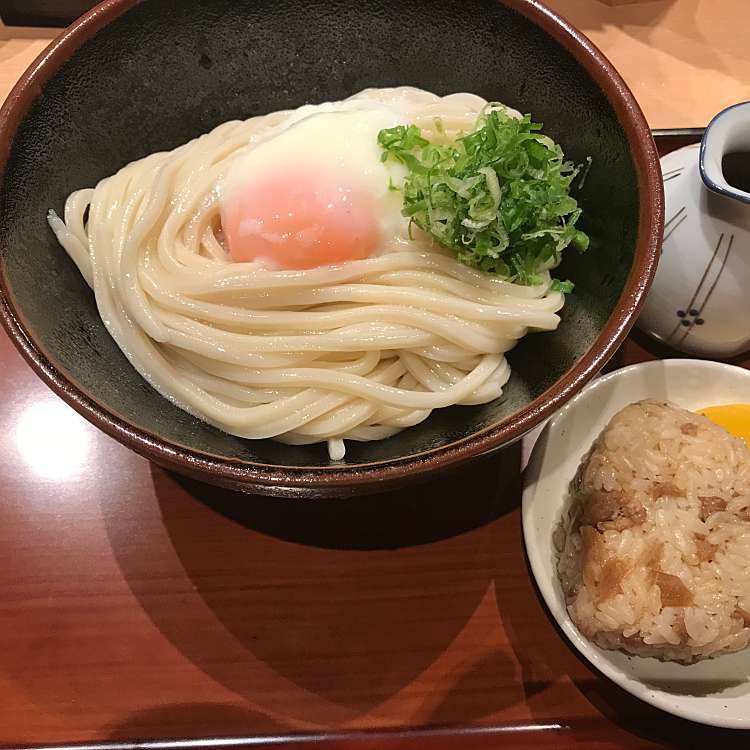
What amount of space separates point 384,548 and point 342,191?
816 mm

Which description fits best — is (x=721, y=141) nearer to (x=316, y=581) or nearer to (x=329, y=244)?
(x=329, y=244)

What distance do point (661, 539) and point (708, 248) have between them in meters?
0.74

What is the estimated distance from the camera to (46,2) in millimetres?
2463

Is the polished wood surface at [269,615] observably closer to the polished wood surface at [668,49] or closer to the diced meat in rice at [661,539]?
the diced meat in rice at [661,539]

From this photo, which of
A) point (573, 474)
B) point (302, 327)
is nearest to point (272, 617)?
point (302, 327)

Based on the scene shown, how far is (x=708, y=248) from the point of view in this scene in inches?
71.7

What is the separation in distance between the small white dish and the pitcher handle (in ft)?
1.59

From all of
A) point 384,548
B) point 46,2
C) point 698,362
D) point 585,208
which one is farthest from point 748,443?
point 46,2

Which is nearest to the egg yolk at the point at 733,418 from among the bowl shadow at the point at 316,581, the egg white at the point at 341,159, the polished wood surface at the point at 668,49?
the bowl shadow at the point at 316,581

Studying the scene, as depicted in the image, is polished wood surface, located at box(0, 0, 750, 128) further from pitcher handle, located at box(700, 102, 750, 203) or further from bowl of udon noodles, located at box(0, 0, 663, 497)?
bowl of udon noodles, located at box(0, 0, 663, 497)

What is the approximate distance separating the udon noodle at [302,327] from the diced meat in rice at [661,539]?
1.25 ft

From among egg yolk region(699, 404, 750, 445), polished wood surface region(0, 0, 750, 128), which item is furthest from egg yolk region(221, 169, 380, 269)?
Result: polished wood surface region(0, 0, 750, 128)

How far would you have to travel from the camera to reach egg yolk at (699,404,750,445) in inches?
74.4

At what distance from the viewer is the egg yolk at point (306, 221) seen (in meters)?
1.58
